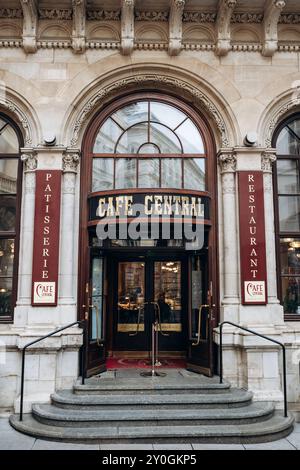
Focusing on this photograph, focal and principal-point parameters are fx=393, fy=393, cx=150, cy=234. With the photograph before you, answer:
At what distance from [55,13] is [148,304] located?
6902 mm

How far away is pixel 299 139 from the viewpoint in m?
8.84

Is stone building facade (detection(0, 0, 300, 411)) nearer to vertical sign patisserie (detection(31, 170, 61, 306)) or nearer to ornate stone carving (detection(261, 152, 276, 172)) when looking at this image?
ornate stone carving (detection(261, 152, 276, 172))

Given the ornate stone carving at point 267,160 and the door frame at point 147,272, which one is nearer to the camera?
the ornate stone carving at point 267,160

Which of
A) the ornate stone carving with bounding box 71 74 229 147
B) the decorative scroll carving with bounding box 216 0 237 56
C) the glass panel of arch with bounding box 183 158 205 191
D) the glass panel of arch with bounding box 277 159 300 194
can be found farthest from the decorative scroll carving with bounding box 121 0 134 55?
the glass panel of arch with bounding box 277 159 300 194

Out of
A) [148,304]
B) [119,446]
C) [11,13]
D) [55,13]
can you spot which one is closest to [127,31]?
[55,13]

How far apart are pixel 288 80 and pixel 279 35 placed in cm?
107

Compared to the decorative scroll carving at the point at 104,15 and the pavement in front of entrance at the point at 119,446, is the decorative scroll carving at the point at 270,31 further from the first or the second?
the pavement in front of entrance at the point at 119,446

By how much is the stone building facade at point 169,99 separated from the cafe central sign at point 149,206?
67 cm

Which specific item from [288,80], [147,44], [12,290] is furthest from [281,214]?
[12,290]

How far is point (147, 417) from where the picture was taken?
6.30 meters

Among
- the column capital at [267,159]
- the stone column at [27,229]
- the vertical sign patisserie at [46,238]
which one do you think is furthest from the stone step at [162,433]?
the column capital at [267,159]

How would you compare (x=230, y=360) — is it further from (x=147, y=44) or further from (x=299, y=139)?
(x=147, y=44)

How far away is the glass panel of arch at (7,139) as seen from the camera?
28.1 feet

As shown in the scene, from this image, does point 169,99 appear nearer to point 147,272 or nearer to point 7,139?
point 7,139
